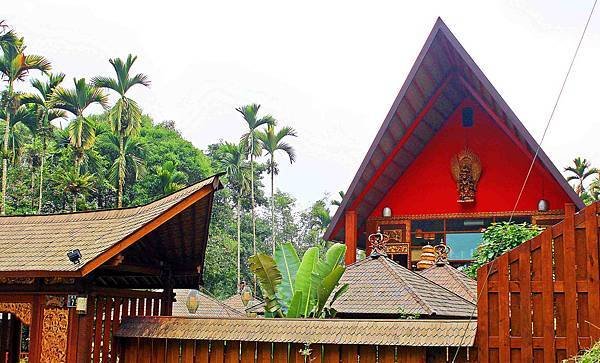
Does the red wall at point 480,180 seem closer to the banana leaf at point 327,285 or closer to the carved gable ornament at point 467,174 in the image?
the carved gable ornament at point 467,174

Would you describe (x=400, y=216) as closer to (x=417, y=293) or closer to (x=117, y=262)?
(x=417, y=293)

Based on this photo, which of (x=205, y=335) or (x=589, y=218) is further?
(x=205, y=335)

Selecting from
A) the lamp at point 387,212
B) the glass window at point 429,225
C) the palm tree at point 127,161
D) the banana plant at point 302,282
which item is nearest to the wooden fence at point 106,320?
the banana plant at point 302,282

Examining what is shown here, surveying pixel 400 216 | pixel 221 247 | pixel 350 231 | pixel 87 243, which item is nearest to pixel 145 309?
pixel 87 243

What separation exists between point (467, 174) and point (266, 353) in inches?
491

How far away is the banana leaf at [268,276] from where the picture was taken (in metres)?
10.7

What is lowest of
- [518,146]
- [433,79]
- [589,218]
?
[589,218]

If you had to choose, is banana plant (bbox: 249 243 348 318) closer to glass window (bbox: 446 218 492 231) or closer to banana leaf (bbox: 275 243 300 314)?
banana leaf (bbox: 275 243 300 314)

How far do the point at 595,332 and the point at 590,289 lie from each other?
1.18ft

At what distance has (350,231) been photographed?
19453 mm

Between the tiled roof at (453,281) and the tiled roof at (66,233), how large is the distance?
634cm

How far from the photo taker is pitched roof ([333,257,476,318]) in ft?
37.2

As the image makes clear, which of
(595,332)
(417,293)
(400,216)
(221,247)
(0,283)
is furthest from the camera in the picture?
(221,247)

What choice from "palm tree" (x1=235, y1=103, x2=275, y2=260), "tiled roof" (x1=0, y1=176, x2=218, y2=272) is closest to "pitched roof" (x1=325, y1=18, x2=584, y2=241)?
"tiled roof" (x1=0, y1=176, x2=218, y2=272)
